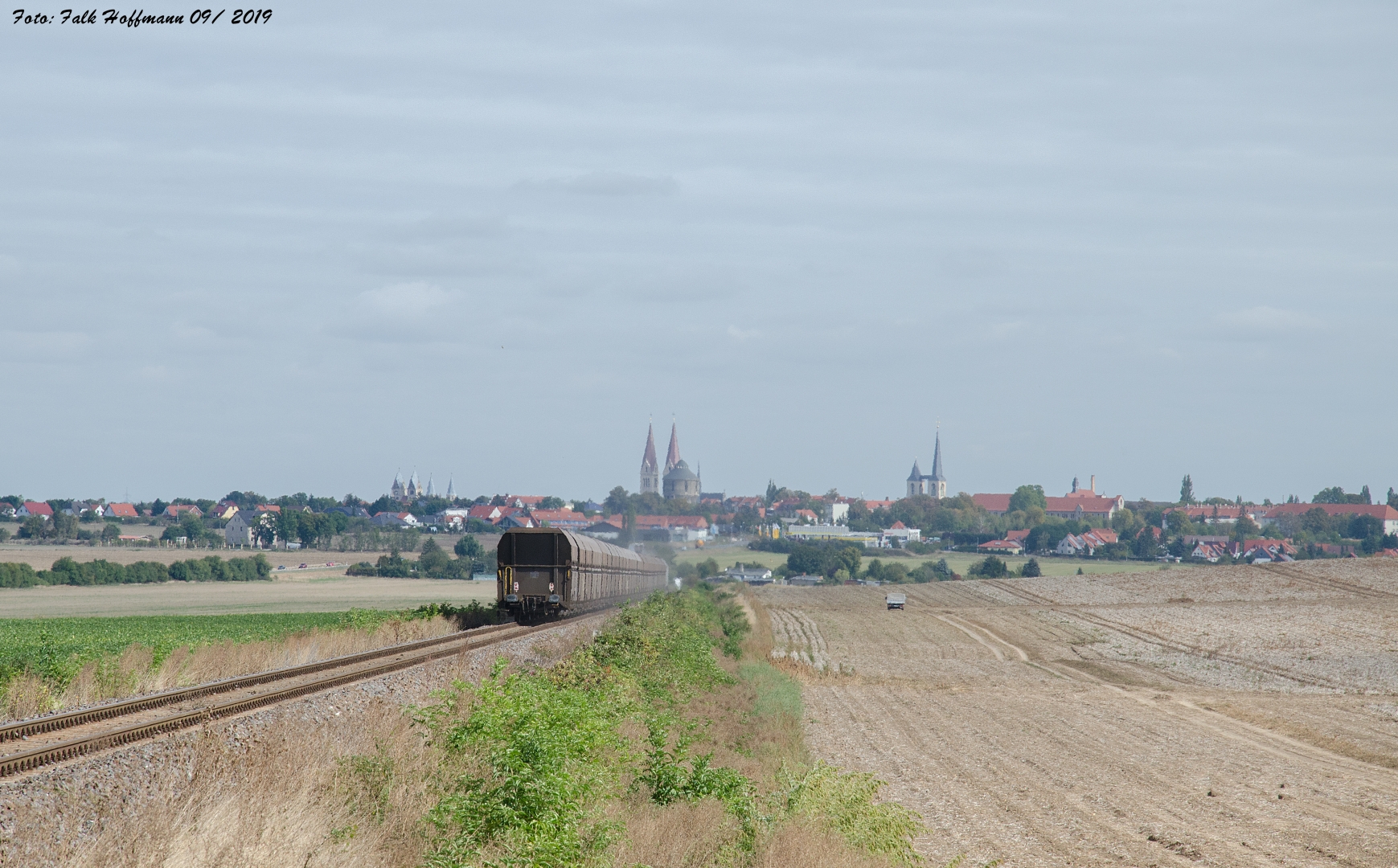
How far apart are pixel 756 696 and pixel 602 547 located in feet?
77.0

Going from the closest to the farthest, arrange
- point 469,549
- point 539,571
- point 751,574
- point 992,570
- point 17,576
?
point 539,571
point 17,576
point 992,570
point 469,549
point 751,574

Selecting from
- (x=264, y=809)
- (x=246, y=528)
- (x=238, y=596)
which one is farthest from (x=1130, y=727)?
(x=246, y=528)

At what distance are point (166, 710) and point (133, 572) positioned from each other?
97699mm

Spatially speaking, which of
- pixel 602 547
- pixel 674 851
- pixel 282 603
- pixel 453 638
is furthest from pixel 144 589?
pixel 674 851

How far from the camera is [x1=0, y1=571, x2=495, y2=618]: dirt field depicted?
238ft

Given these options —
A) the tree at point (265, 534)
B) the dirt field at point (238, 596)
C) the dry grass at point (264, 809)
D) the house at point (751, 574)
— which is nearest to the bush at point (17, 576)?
the dirt field at point (238, 596)

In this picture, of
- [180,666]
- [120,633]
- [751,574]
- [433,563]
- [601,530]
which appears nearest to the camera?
[180,666]

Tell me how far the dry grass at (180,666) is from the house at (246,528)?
15852 centimetres

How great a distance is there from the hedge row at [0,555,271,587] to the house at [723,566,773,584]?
5398cm

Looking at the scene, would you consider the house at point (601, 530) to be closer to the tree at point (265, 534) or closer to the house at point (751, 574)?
the house at point (751, 574)

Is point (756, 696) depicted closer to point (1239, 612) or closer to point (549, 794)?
point (549, 794)

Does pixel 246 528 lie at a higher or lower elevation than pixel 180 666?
higher

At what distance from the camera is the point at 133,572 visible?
10800cm

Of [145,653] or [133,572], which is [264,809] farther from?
[133,572]
